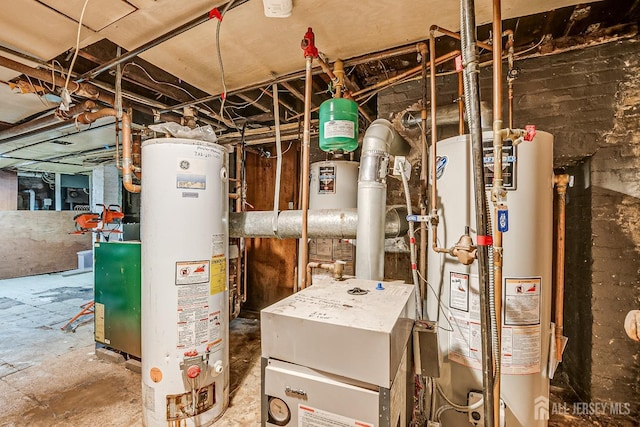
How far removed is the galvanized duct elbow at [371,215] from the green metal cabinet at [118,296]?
184cm

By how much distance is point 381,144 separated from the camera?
1.65 metres

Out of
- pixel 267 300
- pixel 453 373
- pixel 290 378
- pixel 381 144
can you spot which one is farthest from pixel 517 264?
pixel 267 300

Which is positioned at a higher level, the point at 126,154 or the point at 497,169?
the point at 126,154

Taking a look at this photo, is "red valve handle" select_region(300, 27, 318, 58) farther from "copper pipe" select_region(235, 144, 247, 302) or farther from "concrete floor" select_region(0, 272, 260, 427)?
"concrete floor" select_region(0, 272, 260, 427)

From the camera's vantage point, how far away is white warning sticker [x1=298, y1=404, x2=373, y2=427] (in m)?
0.82

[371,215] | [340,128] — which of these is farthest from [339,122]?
[371,215]

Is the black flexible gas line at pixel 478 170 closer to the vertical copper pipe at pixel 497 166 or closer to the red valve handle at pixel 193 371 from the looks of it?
the vertical copper pipe at pixel 497 166

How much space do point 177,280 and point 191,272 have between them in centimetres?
8

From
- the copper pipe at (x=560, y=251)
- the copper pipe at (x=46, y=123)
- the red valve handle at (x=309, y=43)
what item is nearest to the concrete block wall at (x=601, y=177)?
the copper pipe at (x=560, y=251)

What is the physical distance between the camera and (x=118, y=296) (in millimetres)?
2406

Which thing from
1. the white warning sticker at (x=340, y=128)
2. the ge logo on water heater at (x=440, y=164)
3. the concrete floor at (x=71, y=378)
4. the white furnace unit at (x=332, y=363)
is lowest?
the concrete floor at (x=71, y=378)

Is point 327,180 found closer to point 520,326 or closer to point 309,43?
point 309,43

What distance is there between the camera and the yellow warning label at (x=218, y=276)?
175 cm

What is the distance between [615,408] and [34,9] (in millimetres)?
3869
